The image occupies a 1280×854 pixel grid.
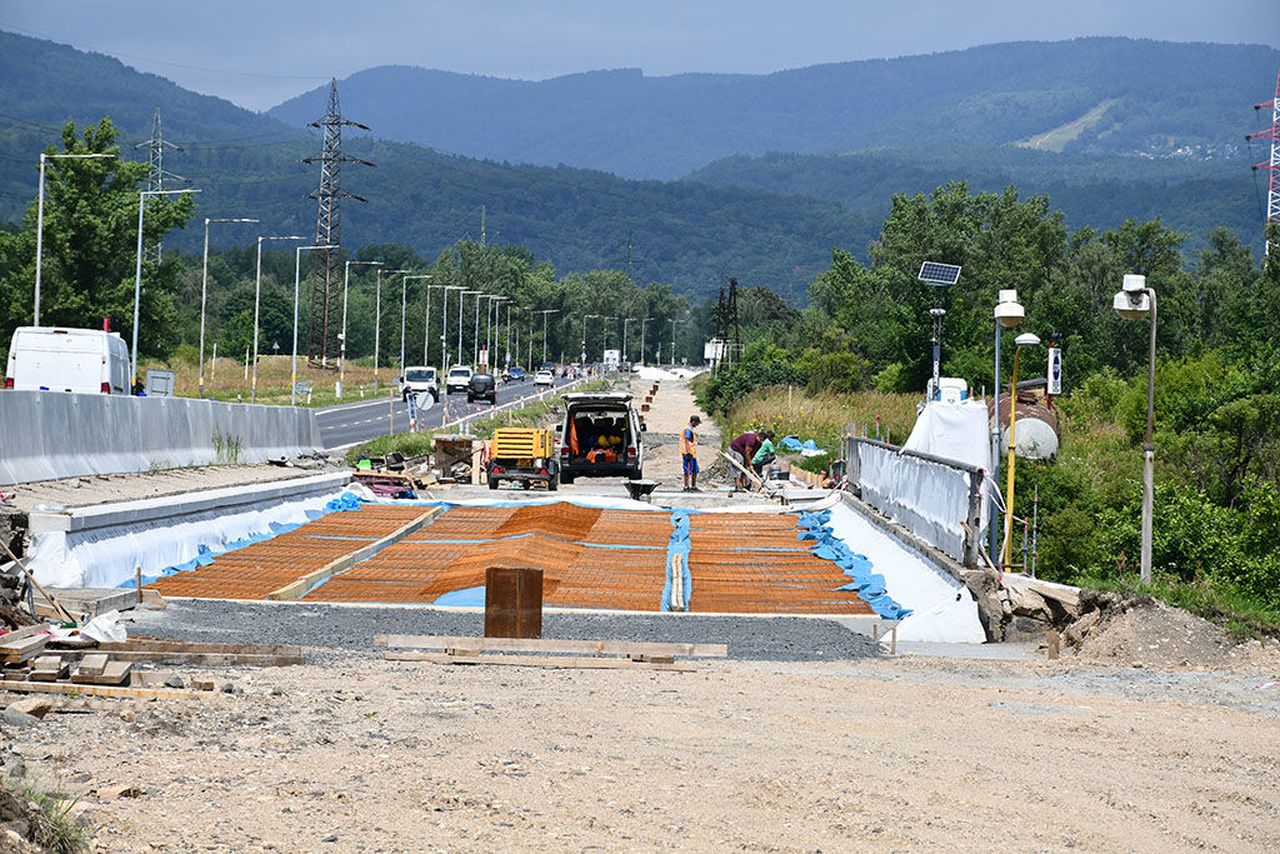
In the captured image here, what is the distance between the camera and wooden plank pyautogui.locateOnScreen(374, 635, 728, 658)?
1482 centimetres

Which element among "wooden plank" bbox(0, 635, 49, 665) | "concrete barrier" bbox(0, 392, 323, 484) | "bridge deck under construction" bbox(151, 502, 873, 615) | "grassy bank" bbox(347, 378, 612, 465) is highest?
"concrete barrier" bbox(0, 392, 323, 484)

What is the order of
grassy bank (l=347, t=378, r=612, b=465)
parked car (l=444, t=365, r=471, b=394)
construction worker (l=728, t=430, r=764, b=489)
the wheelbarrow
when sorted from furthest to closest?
1. parked car (l=444, t=365, r=471, b=394)
2. grassy bank (l=347, t=378, r=612, b=465)
3. construction worker (l=728, t=430, r=764, b=489)
4. the wheelbarrow

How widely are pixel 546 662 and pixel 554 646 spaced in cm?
109

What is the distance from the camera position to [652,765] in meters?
9.55

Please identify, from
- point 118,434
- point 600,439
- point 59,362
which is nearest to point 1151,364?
point 118,434

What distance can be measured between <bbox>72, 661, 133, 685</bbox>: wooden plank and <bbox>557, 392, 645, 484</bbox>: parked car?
3081 cm

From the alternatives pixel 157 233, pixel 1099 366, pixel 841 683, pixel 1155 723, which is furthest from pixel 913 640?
pixel 1099 366

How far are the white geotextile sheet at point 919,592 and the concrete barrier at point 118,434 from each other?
35.2 feet

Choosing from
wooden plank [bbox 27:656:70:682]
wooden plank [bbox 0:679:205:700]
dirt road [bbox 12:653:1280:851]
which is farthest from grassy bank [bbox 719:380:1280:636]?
wooden plank [bbox 27:656:70:682]

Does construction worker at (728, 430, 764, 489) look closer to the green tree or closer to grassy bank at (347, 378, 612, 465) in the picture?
grassy bank at (347, 378, 612, 465)

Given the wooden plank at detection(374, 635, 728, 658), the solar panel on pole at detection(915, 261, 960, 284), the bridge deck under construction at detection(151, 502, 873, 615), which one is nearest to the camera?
the wooden plank at detection(374, 635, 728, 658)

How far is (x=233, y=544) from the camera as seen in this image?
23.7 meters

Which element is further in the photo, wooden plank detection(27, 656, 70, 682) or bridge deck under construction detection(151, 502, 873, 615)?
bridge deck under construction detection(151, 502, 873, 615)

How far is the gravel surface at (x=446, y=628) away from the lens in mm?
15555
